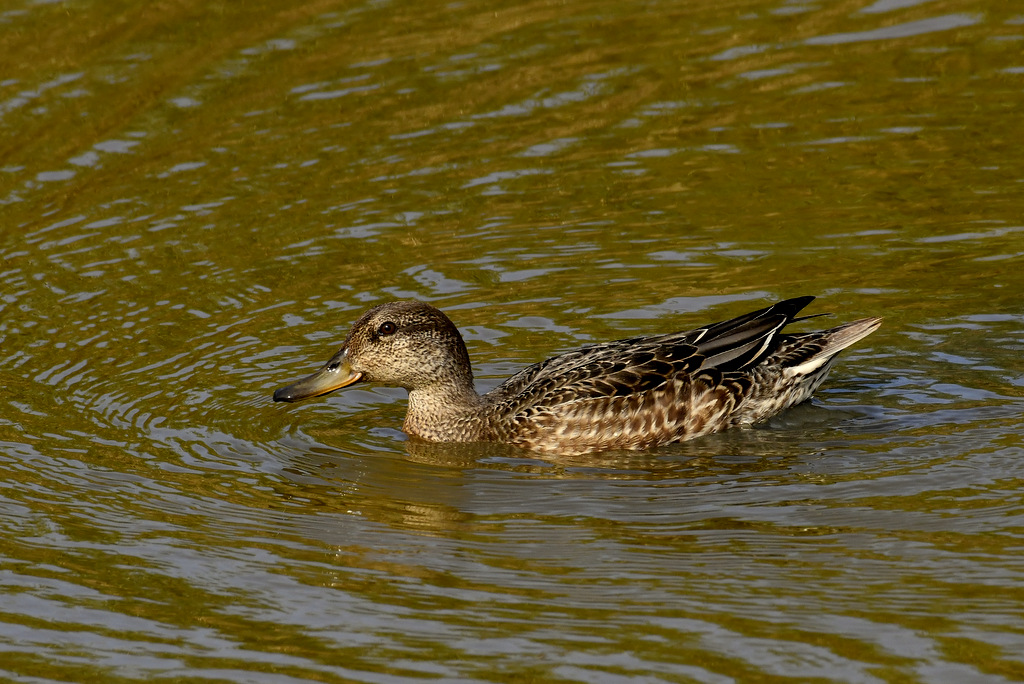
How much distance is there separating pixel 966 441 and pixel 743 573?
219 centimetres

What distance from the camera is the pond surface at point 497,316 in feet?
21.4

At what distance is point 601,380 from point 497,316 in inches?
72.2

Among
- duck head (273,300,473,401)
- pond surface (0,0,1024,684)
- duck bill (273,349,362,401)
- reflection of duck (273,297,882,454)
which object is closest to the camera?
pond surface (0,0,1024,684)

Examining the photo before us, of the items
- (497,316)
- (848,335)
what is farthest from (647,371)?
(497,316)

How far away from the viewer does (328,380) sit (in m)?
9.47

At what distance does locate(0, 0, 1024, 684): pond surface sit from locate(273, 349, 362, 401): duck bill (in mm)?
297

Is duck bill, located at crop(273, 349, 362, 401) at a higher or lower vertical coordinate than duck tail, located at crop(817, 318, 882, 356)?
higher

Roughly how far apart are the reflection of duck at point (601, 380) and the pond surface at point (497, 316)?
23cm

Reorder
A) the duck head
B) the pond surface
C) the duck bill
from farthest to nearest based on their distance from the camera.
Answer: the duck head → the duck bill → the pond surface

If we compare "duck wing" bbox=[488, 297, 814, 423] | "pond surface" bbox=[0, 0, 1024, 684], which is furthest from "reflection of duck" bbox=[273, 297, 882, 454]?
"pond surface" bbox=[0, 0, 1024, 684]

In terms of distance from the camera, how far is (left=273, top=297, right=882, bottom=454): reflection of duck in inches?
362

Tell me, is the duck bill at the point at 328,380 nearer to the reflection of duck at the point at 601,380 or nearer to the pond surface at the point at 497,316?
the reflection of duck at the point at 601,380

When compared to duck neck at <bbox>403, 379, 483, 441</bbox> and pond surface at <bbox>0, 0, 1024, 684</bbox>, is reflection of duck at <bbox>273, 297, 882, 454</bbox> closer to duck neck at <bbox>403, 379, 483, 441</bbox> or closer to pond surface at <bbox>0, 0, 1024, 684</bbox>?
duck neck at <bbox>403, 379, 483, 441</bbox>

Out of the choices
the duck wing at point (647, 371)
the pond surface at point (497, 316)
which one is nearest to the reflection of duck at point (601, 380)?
the duck wing at point (647, 371)
